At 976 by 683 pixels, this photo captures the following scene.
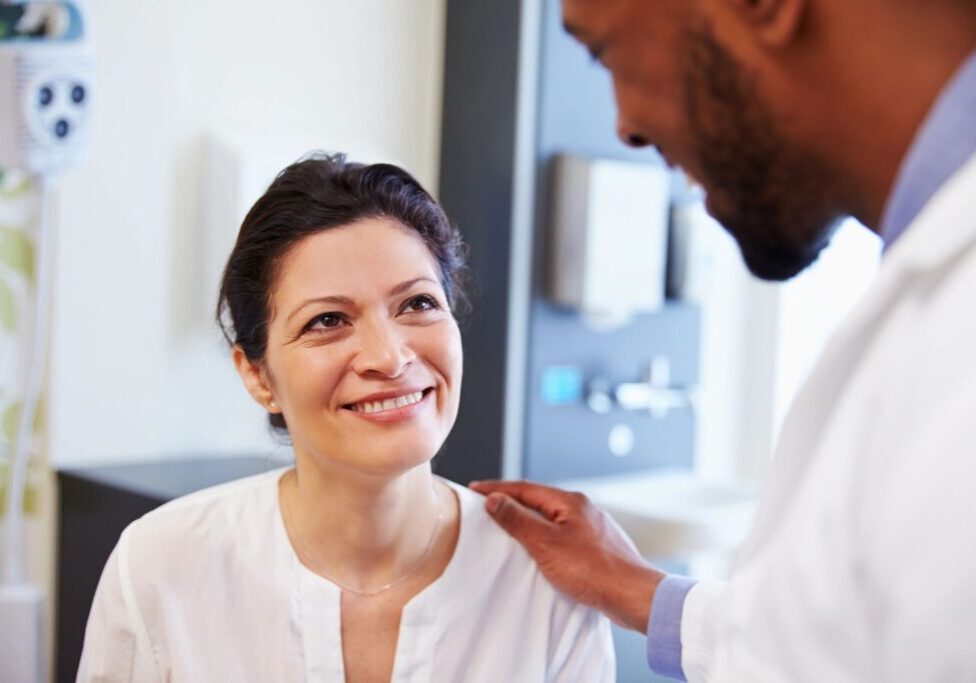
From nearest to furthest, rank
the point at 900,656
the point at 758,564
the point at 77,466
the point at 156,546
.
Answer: the point at 900,656 → the point at 758,564 → the point at 156,546 → the point at 77,466

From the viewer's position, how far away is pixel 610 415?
299 centimetres

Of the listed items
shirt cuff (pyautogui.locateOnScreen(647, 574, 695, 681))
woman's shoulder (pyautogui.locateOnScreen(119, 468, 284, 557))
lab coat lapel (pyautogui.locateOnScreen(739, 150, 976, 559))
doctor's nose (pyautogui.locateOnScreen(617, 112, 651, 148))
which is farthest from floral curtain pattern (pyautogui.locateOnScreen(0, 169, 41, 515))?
lab coat lapel (pyautogui.locateOnScreen(739, 150, 976, 559))

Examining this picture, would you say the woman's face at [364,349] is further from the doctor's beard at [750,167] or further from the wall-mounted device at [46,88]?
the wall-mounted device at [46,88]

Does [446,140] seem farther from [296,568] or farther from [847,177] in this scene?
[847,177]

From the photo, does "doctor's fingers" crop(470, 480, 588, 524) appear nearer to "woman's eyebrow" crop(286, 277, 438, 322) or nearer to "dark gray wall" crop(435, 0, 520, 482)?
"woman's eyebrow" crop(286, 277, 438, 322)

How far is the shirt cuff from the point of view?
1.33 metres

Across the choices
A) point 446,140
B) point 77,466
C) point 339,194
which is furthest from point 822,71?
point 446,140

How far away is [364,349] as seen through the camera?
139 centimetres

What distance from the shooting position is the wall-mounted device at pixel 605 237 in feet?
9.12

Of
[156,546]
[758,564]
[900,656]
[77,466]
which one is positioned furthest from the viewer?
[77,466]

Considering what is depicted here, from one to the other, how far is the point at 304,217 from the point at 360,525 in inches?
15.3

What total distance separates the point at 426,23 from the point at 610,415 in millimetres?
1067

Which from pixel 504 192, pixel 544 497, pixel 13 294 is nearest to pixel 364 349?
pixel 544 497

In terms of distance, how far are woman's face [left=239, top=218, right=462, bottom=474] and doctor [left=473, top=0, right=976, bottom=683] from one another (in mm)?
591
